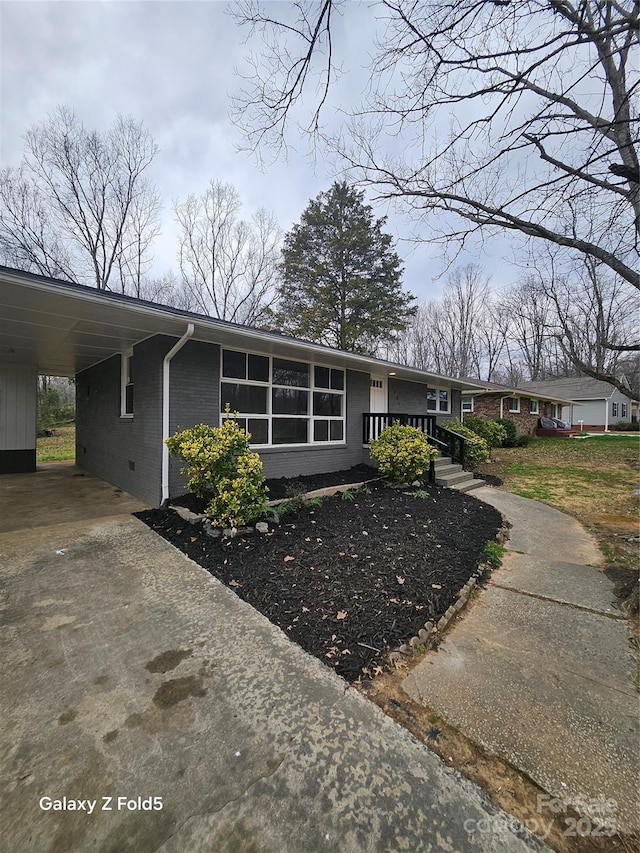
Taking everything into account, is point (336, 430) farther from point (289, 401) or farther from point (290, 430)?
point (289, 401)

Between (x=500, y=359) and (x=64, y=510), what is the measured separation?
31104mm

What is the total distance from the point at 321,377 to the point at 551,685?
658cm

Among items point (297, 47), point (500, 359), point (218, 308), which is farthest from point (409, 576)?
point (500, 359)

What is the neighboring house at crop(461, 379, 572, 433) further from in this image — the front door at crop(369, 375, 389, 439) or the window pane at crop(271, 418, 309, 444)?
the window pane at crop(271, 418, 309, 444)

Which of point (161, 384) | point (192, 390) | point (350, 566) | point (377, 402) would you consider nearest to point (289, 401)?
point (192, 390)

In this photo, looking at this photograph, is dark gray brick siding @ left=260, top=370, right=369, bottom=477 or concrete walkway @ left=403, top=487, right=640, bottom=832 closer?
concrete walkway @ left=403, top=487, right=640, bottom=832

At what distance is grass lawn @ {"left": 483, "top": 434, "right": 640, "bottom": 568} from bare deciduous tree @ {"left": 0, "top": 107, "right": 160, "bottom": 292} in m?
17.0

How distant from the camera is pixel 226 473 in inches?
177

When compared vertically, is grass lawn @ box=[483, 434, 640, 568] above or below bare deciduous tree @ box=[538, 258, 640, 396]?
below

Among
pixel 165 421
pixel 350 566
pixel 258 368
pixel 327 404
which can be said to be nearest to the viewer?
pixel 350 566

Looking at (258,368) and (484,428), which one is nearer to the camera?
(258,368)

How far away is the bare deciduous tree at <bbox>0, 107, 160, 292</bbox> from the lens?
512 inches

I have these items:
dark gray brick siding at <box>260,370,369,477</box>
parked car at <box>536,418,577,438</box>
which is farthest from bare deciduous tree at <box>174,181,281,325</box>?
parked car at <box>536,418,577,438</box>

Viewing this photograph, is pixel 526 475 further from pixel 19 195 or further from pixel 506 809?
pixel 19 195
